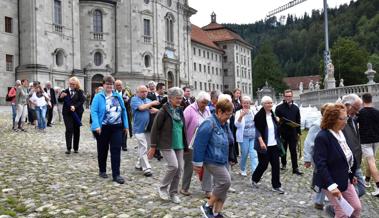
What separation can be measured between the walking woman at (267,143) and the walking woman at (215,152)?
2.54 m

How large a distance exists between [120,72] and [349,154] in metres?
43.7

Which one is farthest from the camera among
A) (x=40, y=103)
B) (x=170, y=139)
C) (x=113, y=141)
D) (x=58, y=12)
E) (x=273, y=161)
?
(x=58, y=12)

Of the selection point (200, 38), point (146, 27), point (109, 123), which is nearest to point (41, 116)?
point (109, 123)

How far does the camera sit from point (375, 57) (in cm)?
8969

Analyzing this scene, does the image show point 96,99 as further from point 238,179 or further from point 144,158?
point 238,179

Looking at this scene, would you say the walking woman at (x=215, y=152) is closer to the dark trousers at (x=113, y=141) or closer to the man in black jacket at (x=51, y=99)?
the dark trousers at (x=113, y=141)

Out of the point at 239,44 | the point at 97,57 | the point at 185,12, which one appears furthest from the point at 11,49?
the point at 239,44

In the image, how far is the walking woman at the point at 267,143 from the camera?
9008 mm

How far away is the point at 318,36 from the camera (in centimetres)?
13975

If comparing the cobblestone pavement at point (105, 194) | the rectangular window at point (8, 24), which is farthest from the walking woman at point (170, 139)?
the rectangular window at point (8, 24)

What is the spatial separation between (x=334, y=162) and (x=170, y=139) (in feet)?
10.3

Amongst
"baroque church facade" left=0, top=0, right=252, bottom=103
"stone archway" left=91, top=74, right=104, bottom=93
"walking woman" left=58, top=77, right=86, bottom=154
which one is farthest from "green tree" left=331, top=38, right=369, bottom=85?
"walking woman" left=58, top=77, right=86, bottom=154

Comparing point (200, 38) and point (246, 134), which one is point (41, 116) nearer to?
point (246, 134)

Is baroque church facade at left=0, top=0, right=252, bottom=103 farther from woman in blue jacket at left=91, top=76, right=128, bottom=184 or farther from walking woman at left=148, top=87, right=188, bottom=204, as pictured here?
walking woman at left=148, top=87, right=188, bottom=204
